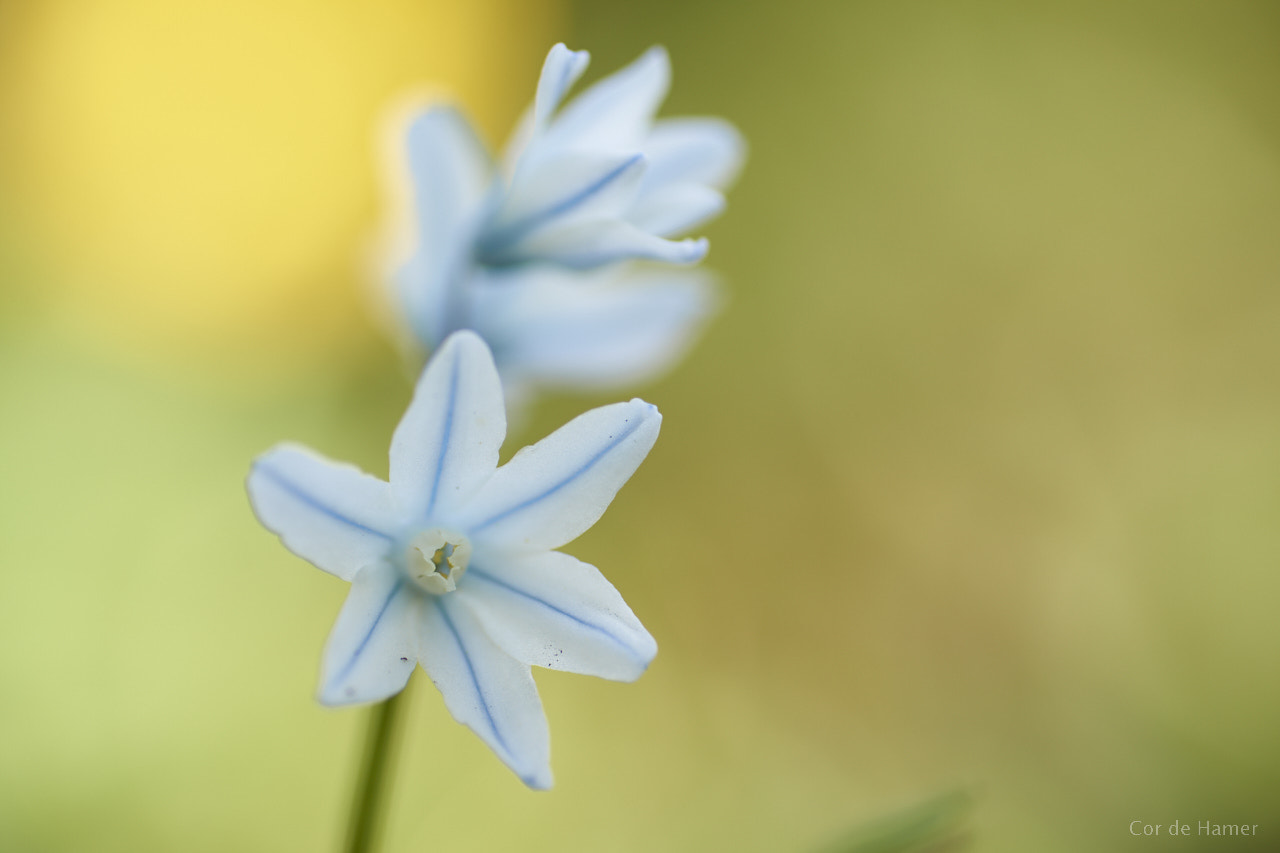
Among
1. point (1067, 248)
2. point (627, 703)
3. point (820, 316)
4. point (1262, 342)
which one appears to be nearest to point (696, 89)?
point (820, 316)

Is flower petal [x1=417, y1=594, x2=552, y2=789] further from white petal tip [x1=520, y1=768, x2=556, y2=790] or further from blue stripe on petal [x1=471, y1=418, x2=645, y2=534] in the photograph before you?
blue stripe on petal [x1=471, y1=418, x2=645, y2=534]

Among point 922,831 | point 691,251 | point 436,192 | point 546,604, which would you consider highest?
point 436,192

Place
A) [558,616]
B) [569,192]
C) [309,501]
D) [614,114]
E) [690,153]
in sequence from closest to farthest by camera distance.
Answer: [309,501] < [558,616] < [569,192] < [614,114] < [690,153]

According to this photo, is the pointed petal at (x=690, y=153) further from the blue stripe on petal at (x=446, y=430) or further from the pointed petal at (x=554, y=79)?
the blue stripe on petal at (x=446, y=430)

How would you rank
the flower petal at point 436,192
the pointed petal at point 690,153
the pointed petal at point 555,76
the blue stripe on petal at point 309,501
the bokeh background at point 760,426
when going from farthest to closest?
1. the bokeh background at point 760,426
2. the flower petal at point 436,192
3. the pointed petal at point 690,153
4. the pointed petal at point 555,76
5. the blue stripe on petal at point 309,501

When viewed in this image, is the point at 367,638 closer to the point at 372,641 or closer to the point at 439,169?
the point at 372,641

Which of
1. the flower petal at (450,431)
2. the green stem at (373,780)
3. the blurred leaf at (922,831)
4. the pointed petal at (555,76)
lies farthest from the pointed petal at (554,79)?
the blurred leaf at (922,831)

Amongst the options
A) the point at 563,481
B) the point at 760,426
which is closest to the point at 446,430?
the point at 563,481
